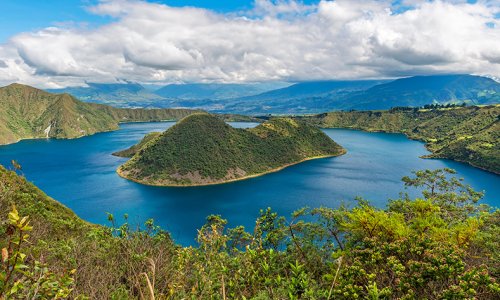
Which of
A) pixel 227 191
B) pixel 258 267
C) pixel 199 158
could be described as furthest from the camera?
pixel 199 158

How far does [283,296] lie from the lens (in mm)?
14234

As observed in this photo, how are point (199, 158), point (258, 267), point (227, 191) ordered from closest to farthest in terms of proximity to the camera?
point (258, 267) → point (227, 191) → point (199, 158)

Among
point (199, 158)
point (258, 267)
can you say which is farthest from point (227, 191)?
point (258, 267)

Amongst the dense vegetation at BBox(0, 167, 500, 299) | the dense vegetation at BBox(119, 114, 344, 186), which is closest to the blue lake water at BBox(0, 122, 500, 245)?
the dense vegetation at BBox(119, 114, 344, 186)

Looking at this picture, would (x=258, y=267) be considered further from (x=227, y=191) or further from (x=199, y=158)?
(x=199, y=158)

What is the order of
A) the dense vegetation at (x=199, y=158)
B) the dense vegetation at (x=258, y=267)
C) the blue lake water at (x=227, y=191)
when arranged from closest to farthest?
1. the dense vegetation at (x=258, y=267)
2. the blue lake water at (x=227, y=191)
3. the dense vegetation at (x=199, y=158)

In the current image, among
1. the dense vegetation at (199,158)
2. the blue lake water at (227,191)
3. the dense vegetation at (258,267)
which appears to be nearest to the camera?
the dense vegetation at (258,267)

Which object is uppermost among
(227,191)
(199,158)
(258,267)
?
(258,267)

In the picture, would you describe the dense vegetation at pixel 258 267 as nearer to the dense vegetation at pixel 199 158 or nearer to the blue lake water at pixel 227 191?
the blue lake water at pixel 227 191

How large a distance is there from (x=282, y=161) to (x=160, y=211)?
93.9m

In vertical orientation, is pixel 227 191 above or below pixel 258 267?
below

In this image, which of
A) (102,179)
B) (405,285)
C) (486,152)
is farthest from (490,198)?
(102,179)

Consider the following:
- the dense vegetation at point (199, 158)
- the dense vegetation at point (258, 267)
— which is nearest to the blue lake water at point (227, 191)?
the dense vegetation at point (199, 158)

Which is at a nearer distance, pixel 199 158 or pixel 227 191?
pixel 227 191
